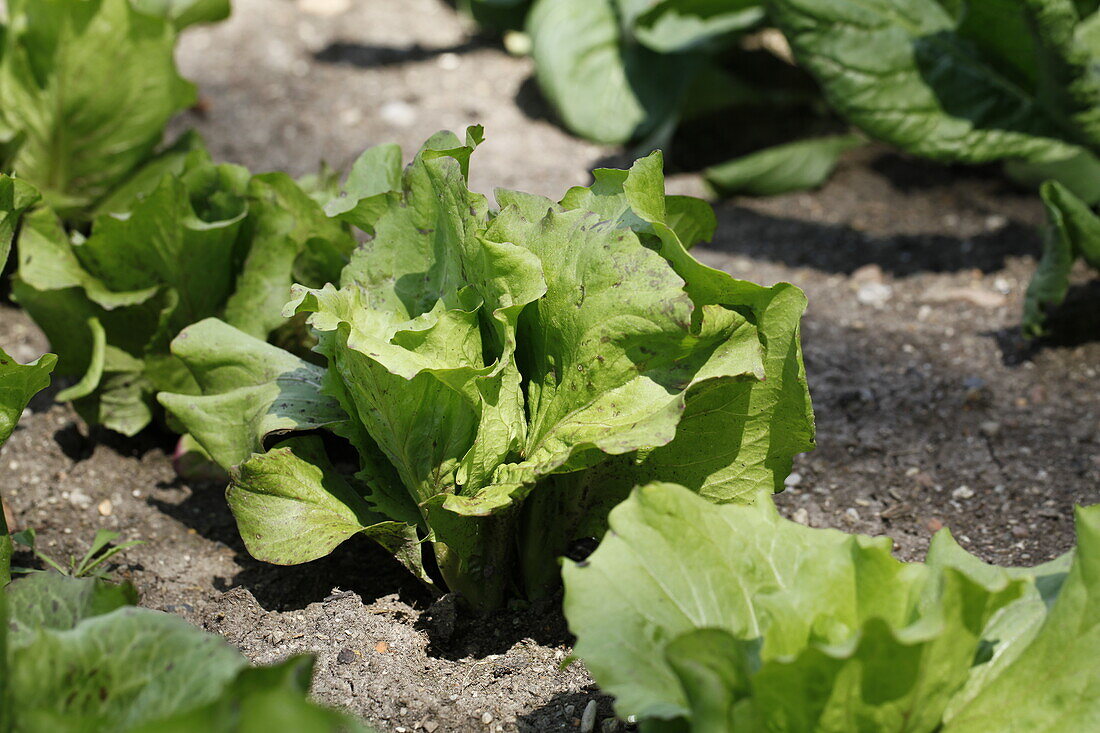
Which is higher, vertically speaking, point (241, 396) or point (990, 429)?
point (241, 396)

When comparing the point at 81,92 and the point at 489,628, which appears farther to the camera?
the point at 81,92

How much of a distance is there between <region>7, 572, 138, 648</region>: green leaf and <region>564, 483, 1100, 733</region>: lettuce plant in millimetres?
551

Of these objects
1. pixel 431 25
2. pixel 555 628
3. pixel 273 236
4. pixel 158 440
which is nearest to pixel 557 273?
pixel 555 628

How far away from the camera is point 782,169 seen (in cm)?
328

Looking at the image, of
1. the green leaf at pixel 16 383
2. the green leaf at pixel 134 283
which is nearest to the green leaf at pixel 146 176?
the green leaf at pixel 134 283

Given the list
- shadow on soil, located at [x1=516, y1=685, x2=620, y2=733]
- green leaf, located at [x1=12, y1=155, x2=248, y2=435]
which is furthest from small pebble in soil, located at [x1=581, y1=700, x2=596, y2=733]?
green leaf, located at [x1=12, y1=155, x2=248, y2=435]

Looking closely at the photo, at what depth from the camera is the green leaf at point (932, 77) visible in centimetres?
267

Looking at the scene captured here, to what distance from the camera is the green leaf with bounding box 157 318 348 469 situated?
1.71 meters

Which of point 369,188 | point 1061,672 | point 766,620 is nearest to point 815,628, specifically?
point 766,620

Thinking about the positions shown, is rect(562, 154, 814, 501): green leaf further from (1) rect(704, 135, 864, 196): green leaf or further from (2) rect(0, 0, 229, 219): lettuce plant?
(1) rect(704, 135, 864, 196): green leaf

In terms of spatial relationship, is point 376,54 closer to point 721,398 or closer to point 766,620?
point 721,398

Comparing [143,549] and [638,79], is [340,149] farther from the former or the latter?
[143,549]

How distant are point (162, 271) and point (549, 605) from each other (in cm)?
107

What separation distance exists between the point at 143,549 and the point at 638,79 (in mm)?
2418
